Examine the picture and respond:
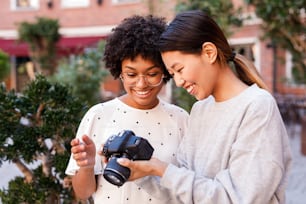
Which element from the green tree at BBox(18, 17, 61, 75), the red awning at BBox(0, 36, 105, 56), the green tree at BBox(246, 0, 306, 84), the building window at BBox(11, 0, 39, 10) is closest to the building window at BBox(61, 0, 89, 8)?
the red awning at BBox(0, 36, 105, 56)

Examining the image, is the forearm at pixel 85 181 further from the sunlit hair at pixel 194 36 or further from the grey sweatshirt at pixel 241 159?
the sunlit hair at pixel 194 36

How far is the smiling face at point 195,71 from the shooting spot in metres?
1.50

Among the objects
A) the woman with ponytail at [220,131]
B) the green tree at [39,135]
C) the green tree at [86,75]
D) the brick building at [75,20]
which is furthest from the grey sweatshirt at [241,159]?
the brick building at [75,20]

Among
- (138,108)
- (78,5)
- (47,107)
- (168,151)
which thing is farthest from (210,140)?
(78,5)

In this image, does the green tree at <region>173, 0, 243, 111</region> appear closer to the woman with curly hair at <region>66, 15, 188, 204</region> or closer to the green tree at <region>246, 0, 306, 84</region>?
the green tree at <region>246, 0, 306, 84</region>

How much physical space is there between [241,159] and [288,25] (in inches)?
285

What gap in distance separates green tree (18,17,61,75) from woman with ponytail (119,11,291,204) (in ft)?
38.0

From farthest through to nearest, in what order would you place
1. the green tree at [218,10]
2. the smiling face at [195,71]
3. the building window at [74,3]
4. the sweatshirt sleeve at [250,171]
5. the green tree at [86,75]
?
the building window at [74,3], the green tree at [86,75], the green tree at [218,10], the smiling face at [195,71], the sweatshirt sleeve at [250,171]

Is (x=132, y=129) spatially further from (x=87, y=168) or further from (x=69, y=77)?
(x=69, y=77)

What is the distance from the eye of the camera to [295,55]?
8.86 meters

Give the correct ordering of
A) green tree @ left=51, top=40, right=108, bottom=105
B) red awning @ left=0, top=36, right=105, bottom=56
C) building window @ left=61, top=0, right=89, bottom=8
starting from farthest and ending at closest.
A: building window @ left=61, top=0, right=89, bottom=8
red awning @ left=0, top=36, right=105, bottom=56
green tree @ left=51, top=40, right=108, bottom=105

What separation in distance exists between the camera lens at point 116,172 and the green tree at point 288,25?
6.19 m

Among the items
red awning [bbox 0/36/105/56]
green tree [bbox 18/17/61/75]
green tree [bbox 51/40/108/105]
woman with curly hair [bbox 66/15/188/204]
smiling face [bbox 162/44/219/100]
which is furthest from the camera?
red awning [bbox 0/36/105/56]

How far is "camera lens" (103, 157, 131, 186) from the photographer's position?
143 cm
